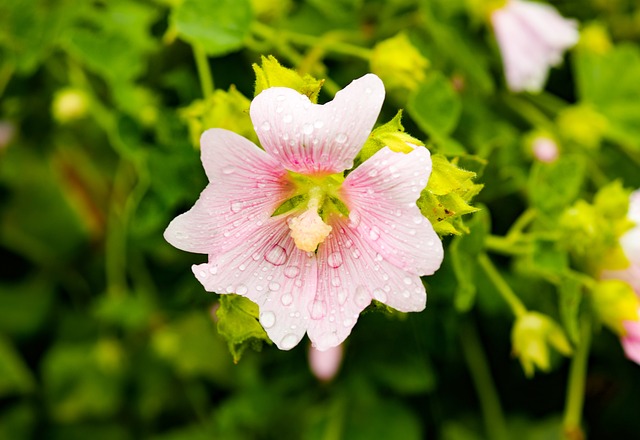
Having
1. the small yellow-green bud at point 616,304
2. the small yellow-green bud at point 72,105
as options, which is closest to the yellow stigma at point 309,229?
the small yellow-green bud at point 616,304

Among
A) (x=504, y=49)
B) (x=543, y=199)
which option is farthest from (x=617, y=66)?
(x=543, y=199)

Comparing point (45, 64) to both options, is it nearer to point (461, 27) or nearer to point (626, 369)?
point (461, 27)

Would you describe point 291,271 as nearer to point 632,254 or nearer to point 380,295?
point 380,295

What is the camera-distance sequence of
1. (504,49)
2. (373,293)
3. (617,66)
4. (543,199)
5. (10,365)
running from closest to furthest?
(373,293) → (543,199) → (504,49) → (617,66) → (10,365)

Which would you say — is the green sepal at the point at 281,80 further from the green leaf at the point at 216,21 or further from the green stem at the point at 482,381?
the green stem at the point at 482,381

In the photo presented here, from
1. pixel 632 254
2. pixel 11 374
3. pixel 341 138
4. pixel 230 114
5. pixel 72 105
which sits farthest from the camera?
pixel 11 374

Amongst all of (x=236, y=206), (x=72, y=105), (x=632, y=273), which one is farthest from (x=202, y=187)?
(x=632, y=273)

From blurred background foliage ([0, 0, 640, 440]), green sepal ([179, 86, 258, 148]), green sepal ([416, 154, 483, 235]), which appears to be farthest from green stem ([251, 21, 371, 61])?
green sepal ([416, 154, 483, 235])
